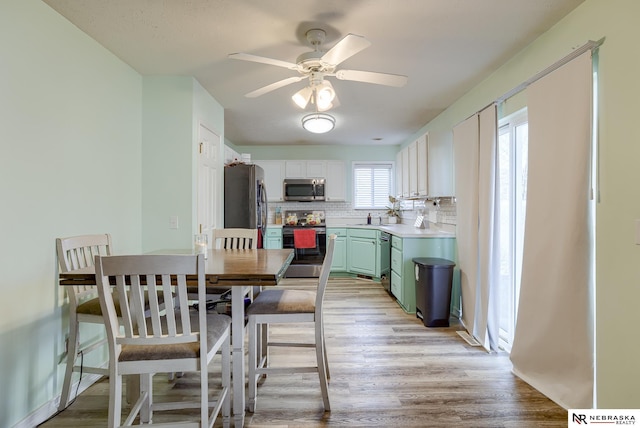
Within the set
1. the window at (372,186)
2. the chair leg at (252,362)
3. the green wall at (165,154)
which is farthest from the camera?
the window at (372,186)

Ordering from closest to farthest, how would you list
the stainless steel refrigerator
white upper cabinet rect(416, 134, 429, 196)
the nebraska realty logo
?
the nebraska realty logo → the stainless steel refrigerator → white upper cabinet rect(416, 134, 429, 196)

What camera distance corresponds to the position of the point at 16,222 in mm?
1761

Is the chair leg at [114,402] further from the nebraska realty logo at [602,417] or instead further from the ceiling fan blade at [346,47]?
the nebraska realty logo at [602,417]

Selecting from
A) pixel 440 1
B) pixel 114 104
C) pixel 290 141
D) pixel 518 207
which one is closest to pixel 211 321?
pixel 114 104

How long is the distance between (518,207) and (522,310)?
858 mm

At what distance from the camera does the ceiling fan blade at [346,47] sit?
171 centimetres

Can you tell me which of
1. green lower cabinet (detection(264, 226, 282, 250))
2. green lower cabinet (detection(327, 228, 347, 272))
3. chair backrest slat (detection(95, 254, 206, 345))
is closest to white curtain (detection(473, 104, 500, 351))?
chair backrest slat (detection(95, 254, 206, 345))

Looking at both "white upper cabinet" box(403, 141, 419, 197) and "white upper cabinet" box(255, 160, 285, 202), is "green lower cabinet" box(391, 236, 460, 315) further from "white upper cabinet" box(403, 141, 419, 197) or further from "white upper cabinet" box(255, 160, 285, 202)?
"white upper cabinet" box(255, 160, 285, 202)

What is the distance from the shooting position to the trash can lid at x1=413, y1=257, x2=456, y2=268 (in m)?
3.36

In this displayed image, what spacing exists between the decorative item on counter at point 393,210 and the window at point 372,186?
12 cm

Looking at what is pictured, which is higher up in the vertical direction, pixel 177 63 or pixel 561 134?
pixel 177 63

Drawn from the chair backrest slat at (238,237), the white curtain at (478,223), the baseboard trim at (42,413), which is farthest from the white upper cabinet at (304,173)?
the baseboard trim at (42,413)

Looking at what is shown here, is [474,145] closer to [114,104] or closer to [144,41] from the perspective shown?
[144,41]

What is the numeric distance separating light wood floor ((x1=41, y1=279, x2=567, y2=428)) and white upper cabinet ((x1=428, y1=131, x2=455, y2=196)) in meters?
1.67
